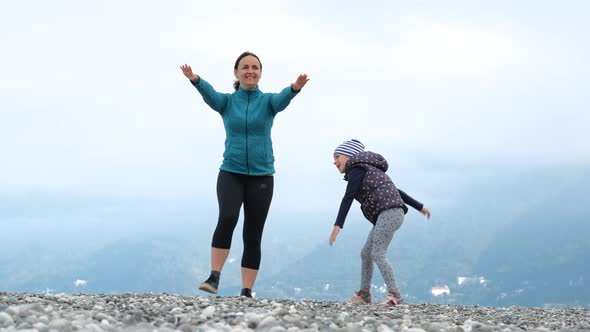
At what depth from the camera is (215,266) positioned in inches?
359

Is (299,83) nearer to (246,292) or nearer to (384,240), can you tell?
(384,240)

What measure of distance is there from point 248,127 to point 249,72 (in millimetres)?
858

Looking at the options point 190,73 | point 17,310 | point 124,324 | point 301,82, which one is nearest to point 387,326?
point 124,324

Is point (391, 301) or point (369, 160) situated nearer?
point (391, 301)

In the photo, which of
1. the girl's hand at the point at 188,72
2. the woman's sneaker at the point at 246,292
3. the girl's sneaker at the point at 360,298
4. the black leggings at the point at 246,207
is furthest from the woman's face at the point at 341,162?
the girl's hand at the point at 188,72

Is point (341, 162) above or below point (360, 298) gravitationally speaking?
above

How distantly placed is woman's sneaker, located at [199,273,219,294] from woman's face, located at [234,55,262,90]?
110 inches

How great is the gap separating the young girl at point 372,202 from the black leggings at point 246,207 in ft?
3.83

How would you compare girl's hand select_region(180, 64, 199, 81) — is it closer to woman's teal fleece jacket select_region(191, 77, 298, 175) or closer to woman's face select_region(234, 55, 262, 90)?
woman's teal fleece jacket select_region(191, 77, 298, 175)

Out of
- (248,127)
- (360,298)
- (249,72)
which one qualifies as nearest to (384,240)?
(360,298)

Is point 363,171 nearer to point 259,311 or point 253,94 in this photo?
Result: point 253,94

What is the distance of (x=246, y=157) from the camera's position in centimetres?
917

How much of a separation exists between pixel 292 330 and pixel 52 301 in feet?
11.5

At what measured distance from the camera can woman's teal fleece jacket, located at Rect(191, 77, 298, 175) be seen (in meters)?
9.19
